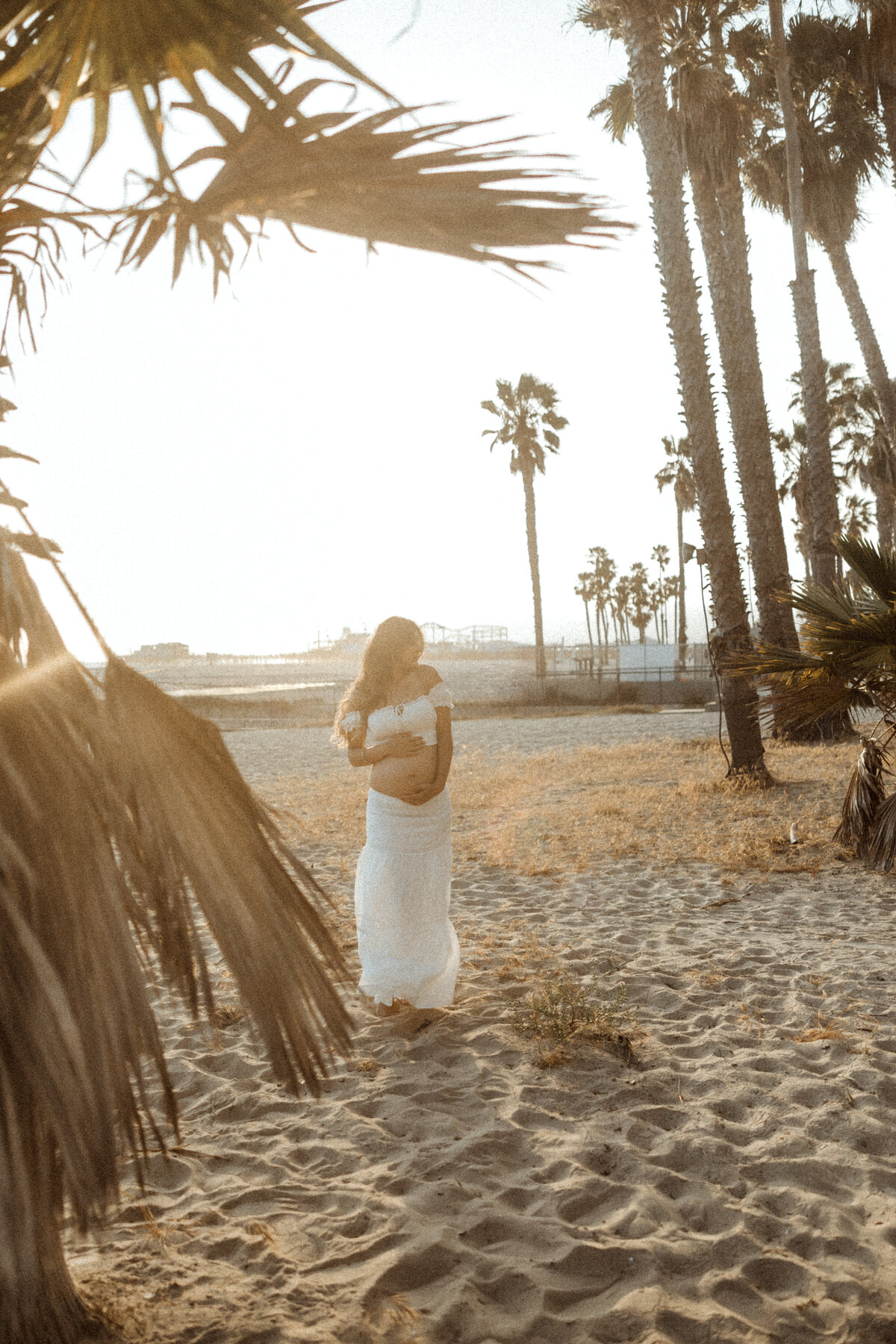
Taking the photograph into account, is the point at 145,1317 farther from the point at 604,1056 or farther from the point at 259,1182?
the point at 604,1056

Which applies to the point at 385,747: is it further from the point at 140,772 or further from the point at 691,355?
the point at 691,355

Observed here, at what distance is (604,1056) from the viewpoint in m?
3.73

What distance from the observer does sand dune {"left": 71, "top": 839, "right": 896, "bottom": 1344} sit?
88.2 inches

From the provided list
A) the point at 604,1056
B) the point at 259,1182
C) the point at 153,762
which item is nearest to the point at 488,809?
the point at 604,1056

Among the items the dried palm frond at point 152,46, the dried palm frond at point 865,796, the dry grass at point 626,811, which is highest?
the dried palm frond at point 152,46

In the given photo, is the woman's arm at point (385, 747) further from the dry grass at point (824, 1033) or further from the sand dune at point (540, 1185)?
the dry grass at point (824, 1033)

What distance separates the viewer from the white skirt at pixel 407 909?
4188 mm

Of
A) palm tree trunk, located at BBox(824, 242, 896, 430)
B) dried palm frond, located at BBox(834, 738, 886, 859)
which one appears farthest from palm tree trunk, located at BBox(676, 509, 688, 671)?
dried palm frond, located at BBox(834, 738, 886, 859)

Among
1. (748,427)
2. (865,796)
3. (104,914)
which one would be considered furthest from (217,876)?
(748,427)

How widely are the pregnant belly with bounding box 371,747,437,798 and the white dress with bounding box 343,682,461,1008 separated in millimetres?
50

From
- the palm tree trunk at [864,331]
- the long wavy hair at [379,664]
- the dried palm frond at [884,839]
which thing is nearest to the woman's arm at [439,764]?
the long wavy hair at [379,664]

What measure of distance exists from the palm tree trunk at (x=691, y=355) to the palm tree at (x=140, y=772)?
9966 millimetres

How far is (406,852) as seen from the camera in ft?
13.9

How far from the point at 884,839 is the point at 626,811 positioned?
4.01m
